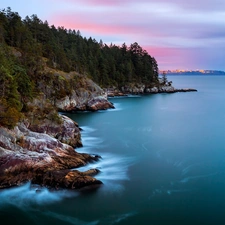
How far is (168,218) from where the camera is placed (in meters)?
15.2

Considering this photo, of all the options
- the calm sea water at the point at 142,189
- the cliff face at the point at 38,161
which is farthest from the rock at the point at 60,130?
the cliff face at the point at 38,161

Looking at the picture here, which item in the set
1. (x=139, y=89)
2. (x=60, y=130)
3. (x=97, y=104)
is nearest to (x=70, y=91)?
(x=97, y=104)

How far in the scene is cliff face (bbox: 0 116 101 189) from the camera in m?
17.8

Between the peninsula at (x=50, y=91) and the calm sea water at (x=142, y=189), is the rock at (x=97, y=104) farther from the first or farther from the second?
the calm sea water at (x=142, y=189)

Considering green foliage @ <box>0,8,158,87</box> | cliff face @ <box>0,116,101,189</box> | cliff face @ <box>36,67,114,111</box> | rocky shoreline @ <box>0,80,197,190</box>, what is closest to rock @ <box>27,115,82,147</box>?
rocky shoreline @ <box>0,80,197,190</box>

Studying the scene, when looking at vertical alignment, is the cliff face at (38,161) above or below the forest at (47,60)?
→ below

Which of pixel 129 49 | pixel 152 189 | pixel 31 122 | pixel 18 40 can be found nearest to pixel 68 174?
pixel 152 189

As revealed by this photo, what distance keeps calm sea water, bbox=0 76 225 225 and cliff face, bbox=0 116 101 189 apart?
84 cm

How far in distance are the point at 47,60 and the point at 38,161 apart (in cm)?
3750

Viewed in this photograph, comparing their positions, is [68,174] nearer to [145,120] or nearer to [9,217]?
[9,217]

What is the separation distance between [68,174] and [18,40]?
1592 inches

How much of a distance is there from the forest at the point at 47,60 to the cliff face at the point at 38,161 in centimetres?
159

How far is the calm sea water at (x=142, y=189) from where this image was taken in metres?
15.2

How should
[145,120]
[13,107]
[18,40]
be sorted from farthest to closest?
[18,40], [145,120], [13,107]
